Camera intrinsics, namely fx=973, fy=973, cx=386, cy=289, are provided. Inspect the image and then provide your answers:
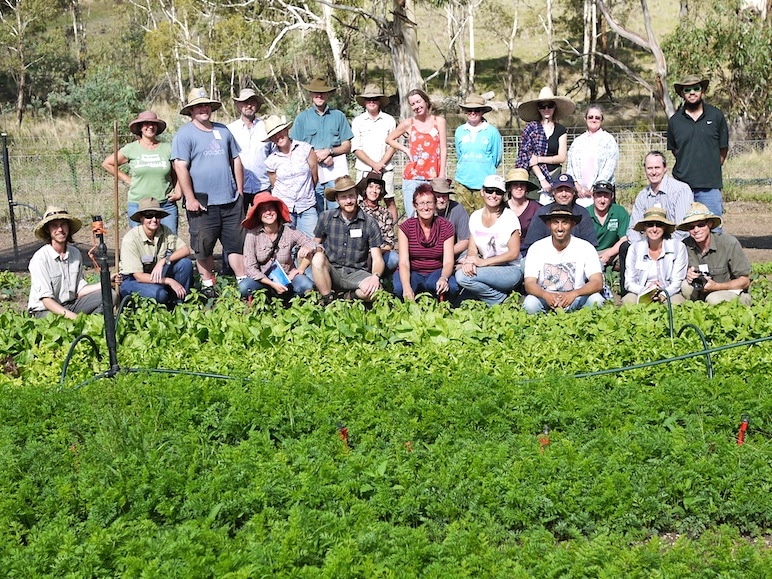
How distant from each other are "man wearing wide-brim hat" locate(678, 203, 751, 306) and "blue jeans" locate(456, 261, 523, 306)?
1.55m

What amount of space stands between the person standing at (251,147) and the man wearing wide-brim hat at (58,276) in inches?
84.2

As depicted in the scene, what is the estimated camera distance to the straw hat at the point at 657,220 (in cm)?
864

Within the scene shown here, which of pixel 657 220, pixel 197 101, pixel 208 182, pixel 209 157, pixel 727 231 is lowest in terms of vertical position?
pixel 727 231

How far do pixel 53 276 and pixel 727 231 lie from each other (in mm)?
10197

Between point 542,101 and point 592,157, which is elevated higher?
point 542,101

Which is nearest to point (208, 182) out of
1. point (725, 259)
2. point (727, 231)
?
point (725, 259)

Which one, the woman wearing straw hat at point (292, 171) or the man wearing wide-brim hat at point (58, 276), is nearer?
the man wearing wide-brim hat at point (58, 276)

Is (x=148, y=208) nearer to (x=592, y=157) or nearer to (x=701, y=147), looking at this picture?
(x=592, y=157)

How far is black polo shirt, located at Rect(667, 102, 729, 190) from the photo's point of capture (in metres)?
10.2

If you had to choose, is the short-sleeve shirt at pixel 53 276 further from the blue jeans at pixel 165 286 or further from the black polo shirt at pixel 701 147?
the black polo shirt at pixel 701 147

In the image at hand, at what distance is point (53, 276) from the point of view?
8.60m

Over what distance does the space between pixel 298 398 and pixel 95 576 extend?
208 centimetres

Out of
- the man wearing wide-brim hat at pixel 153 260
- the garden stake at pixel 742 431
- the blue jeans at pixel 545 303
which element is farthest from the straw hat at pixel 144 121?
the garden stake at pixel 742 431

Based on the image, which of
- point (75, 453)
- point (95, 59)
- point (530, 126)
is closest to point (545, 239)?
point (530, 126)
